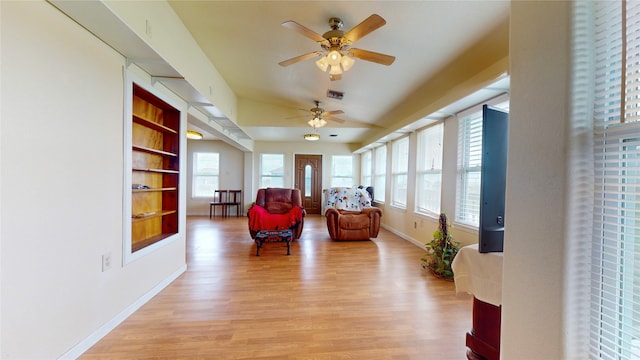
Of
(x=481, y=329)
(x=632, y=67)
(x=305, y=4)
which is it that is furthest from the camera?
(x=305, y=4)

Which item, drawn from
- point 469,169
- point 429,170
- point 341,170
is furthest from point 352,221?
point 341,170

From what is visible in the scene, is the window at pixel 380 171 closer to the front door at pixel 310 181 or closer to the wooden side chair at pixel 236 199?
the front door at pixel 310 181

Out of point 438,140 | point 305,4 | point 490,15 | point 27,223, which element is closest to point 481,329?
point 490,15

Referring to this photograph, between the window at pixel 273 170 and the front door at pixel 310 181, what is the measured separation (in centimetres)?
52

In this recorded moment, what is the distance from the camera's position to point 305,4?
212 centimetres

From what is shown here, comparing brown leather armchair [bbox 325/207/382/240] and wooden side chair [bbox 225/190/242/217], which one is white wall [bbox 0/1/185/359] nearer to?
brown leather armchair [bbox 325/207/382/240]

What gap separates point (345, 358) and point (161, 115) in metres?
3.00

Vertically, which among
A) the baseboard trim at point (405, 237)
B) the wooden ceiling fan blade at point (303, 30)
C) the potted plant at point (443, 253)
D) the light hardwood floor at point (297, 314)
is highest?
the wooden ceiling fan blade at point (303, 30)

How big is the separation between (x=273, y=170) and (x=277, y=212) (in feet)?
10.6

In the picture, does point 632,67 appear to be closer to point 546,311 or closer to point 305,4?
point 546,311

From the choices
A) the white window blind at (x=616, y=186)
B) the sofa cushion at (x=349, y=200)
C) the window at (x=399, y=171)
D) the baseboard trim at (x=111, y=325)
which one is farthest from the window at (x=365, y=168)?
the white window blind at (x=616, y=186)

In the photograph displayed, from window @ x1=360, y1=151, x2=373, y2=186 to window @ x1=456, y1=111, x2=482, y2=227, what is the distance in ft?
12.6

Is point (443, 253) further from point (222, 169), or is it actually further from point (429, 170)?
point (222, 169)

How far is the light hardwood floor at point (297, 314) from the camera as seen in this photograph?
1649 millimetres
